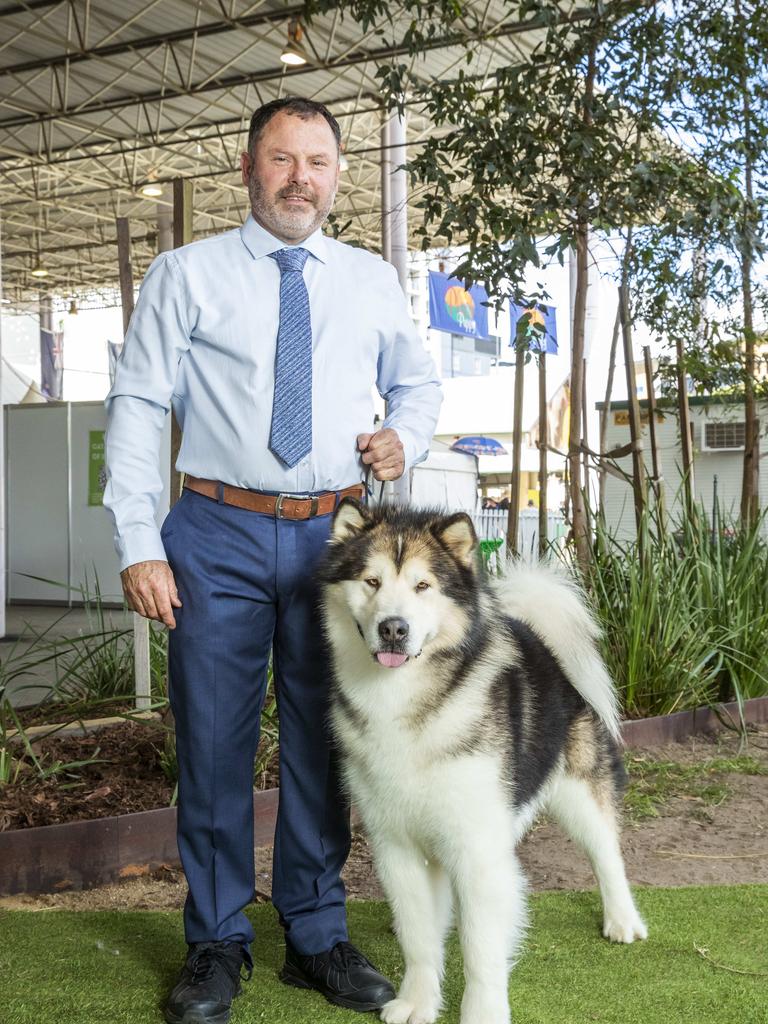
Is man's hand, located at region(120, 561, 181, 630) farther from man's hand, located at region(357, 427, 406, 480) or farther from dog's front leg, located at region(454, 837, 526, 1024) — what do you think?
dog's front leg, located at region(454, 837, 526, 1024)

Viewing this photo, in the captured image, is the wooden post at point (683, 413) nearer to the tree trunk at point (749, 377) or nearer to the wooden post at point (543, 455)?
the tree trunk at point (749, 377)

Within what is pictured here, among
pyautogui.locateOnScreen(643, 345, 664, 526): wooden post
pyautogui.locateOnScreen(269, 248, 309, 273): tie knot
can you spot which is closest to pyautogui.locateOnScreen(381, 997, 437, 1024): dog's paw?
pyautogui.locateOnScreen(269, 248, 309, 273): tie knot

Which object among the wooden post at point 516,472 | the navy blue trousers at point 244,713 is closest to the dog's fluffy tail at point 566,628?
the navy blue trousers at point 244,713

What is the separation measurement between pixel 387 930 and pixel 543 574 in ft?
4.15

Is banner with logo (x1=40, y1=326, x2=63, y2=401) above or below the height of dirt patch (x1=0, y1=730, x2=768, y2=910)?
above

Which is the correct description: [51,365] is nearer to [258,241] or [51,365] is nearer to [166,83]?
[166,83]

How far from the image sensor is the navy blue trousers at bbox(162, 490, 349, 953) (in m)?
2.75

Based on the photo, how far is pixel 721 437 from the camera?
15578 mm

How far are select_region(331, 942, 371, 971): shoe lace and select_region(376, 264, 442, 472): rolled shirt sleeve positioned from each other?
1.36 metres

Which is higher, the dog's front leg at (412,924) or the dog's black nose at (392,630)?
the dog's black nose at (392,630)

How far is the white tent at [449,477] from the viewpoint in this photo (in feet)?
54.8

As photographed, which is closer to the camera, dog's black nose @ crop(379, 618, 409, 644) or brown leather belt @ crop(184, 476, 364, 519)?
dog's black nose @ crop(379, 618, 409, 644)

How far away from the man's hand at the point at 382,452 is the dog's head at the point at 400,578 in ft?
0.51

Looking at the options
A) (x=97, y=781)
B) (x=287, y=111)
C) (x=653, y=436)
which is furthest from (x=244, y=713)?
(x=653, y=436)
